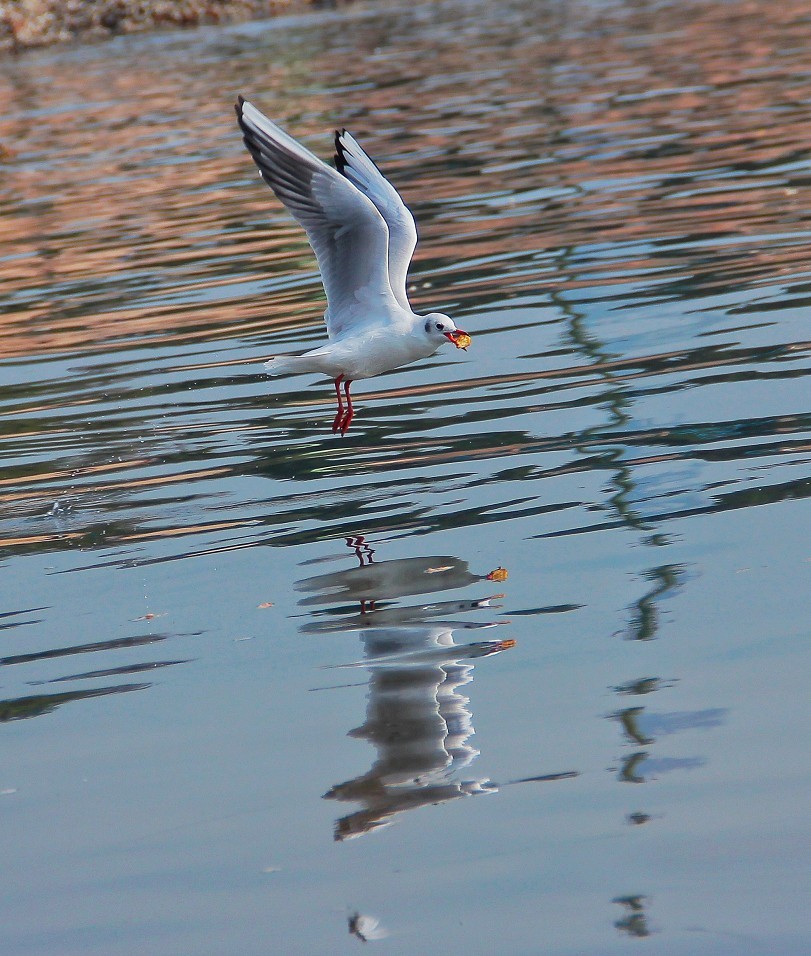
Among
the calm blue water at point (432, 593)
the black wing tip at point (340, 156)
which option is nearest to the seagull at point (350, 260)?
the black wing tip at point (340, 156)

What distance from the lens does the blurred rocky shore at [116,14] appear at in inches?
2062

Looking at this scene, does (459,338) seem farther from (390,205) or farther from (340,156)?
(340,156)

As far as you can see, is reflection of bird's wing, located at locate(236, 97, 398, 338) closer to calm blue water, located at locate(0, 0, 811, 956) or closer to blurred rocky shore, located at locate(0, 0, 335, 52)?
calm blue water, located at locate(0, 0, 811, 956)

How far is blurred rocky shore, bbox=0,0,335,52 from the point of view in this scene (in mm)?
52375

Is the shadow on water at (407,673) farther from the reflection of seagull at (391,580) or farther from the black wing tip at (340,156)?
the black wing tip at (340,156)

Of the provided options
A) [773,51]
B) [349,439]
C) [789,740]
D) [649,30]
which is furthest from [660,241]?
[649,30]

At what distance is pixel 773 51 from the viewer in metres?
24.6

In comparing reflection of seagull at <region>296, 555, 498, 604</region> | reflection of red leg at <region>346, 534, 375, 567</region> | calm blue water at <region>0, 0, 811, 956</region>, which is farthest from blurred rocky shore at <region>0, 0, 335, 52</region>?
reflection of seagull at <region>296, 555, 498, 604</region>

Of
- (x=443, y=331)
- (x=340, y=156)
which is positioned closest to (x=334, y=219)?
(x=340, y=156)

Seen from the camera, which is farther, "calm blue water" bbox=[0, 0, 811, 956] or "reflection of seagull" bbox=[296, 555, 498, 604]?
"reflection of seagull" bbox=[296, 555, 498, 604]

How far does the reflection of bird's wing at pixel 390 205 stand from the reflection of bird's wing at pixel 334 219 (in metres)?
0.16

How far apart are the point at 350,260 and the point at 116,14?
4756 cm

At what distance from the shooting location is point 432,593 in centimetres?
628

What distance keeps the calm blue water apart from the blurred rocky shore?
39.5 m
